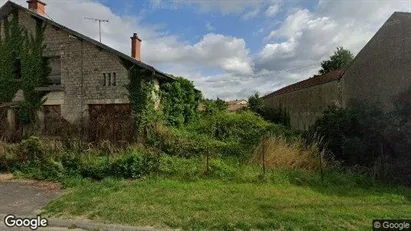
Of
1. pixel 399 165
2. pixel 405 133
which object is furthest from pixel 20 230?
pixel 405 133

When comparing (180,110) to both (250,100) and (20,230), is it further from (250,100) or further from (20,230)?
(250,100)

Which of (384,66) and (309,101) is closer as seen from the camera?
(384,66)

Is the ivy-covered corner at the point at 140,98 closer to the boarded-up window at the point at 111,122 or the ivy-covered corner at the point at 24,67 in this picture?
the boarded-up window at the point at 111,122

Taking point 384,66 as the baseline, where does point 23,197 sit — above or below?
below

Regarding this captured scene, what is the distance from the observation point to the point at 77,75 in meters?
14.2

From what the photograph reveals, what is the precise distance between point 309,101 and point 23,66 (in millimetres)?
16757

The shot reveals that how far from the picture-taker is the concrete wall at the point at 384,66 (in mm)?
14134

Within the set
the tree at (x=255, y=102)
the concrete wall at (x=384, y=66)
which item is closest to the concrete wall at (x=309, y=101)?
the concrete wall at (x=384, y=66)

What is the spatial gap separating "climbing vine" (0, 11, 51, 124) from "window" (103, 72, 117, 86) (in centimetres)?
322

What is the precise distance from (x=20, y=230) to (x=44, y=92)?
10800 mm

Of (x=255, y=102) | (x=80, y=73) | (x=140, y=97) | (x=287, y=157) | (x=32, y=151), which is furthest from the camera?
(x=255, y=102)

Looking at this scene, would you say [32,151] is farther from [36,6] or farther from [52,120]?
[36,6]
